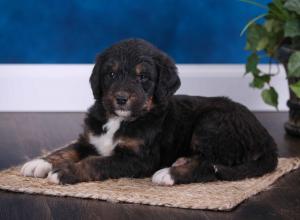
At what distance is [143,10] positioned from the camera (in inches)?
203

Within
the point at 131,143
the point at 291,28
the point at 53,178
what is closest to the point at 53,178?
the point at 53,178

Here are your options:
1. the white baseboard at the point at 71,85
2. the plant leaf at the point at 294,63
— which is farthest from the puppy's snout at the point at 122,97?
the white baseboard at the point at 71,85

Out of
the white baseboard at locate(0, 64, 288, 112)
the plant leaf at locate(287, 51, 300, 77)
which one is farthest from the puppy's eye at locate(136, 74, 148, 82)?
the white baseboard at locate(0, 64, 288, 112)

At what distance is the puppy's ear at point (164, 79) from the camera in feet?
11.1

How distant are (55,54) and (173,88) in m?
1.93

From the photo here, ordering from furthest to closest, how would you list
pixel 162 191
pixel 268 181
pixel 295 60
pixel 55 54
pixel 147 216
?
pixel 55 54, pixel 295 60, pixel 268 181, pixel 162 191, pixel 147 216

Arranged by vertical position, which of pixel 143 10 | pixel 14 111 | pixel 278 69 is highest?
pixel 143 10

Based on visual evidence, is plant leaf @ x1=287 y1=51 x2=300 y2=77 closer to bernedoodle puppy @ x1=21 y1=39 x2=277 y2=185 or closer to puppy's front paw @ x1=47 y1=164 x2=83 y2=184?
bernedoodle puppy @ x1=21 y1=39 x2=277 y2=185

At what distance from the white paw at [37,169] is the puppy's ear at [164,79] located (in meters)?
0.62

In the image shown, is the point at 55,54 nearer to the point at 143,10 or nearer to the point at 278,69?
the point at 143,10

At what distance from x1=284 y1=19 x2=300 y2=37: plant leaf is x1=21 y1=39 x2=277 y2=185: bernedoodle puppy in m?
0.90

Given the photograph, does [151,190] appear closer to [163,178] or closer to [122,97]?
[163,178]

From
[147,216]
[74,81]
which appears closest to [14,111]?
[74,81]

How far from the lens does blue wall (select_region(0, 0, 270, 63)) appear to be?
5.04 metres
